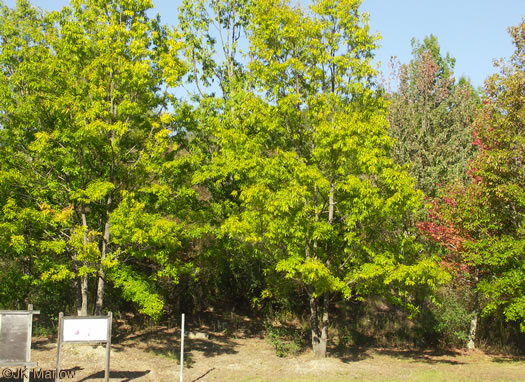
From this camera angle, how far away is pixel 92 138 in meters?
14.7

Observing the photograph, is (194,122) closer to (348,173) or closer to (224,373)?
(348,173)

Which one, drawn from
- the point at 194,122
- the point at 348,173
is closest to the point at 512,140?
the point at 348,173

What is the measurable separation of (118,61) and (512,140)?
1265 centimetres

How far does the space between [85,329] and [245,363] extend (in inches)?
243

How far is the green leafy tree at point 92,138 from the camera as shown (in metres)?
14.2

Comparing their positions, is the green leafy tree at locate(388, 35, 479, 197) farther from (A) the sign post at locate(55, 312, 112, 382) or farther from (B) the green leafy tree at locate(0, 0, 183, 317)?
(A) the sign post at locate(55, 312, 112, 382)

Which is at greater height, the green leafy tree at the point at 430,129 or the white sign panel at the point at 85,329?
the green leafy tree at the point at 430,129

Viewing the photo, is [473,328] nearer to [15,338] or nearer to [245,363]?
[245,363]

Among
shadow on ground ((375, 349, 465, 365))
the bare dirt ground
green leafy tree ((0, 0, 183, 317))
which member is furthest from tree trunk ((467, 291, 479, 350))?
green leafy tree ((0, 0, 183, 317))

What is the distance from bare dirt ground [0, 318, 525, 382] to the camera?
45.3 feet

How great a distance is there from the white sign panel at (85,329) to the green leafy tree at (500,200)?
1165 centimetres

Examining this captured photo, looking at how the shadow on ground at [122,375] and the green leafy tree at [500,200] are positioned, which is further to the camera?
the green leafy tree at [500,200]

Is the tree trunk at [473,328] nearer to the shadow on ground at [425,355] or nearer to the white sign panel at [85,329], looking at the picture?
the shadow on ground at [425,355]

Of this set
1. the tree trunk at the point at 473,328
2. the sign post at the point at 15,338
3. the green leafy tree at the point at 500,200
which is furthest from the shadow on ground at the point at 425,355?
the sign post at the point at 15,338
